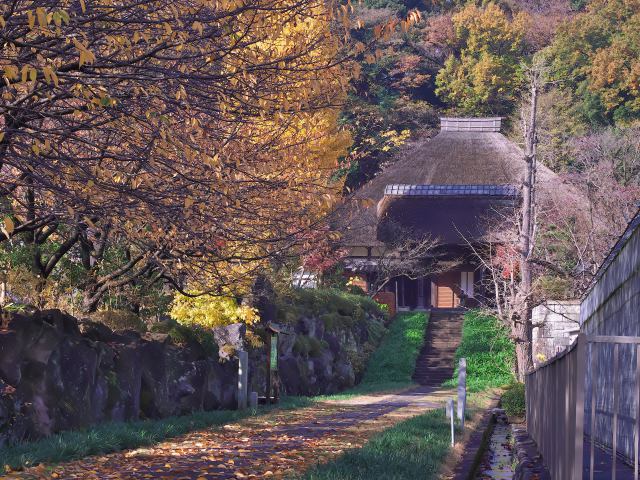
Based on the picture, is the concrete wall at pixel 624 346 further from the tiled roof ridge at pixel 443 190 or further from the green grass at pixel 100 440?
the tiled roof ridge at pixel 443 190

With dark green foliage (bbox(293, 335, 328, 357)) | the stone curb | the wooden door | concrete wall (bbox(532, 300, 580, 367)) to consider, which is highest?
the wooden door

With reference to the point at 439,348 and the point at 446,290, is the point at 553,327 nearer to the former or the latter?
the point at 439,348

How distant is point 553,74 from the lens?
5831 cm

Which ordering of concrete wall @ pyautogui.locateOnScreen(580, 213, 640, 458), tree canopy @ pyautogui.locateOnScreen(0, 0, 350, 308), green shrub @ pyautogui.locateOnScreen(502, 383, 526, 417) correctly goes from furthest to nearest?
1. green shrub @ pyautogui.locateOnScreen(502, 383, 526, 417)
2. concrete wall @ pyautogui.locateOnScreen(580, 213, 640, 458)
3. tree canopy @ pyautogui.locateOnScreen(0, 0, 350, 308)

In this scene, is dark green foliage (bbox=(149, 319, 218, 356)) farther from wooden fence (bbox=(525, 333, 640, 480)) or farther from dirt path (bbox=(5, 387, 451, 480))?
wooden fence (bbox=(525, 333, 640, 480))

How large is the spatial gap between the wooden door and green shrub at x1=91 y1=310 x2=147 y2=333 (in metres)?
33.2

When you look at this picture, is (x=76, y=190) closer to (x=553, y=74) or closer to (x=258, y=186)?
(x=258, y=186)

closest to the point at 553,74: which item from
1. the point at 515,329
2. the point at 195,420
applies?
the point at 515,329

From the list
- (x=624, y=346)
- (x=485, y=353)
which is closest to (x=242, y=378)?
(x=624, y=346)

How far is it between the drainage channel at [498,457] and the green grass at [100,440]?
4644 mm

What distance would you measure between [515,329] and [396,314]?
754 inches

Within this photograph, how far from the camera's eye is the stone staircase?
124ft

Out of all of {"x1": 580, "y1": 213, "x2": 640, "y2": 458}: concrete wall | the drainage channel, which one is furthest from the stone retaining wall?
{"x1": 580, "y1": 213, "x2": 640, "y2": 458}: concrete wall

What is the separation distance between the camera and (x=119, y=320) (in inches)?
701
